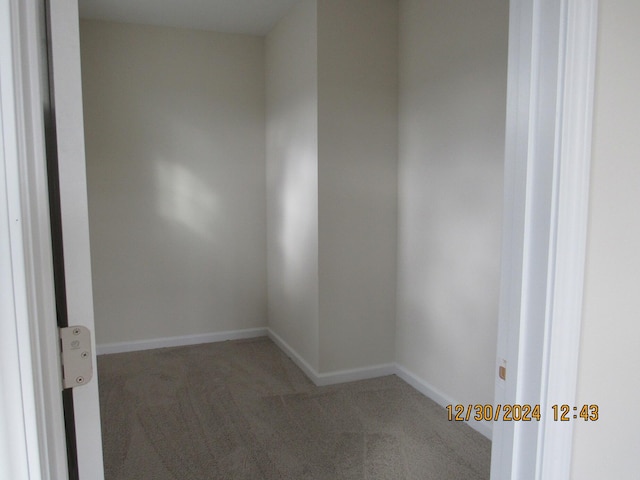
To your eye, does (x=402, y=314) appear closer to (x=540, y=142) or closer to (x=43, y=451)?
(x=540, y=142)

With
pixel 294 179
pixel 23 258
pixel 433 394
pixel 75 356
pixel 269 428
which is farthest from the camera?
pixel 294 179

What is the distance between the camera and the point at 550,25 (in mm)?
904

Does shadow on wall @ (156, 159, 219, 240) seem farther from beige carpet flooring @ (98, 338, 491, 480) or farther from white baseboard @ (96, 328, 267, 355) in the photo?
beige carpet flooring @ (98, 338, 491, 480)

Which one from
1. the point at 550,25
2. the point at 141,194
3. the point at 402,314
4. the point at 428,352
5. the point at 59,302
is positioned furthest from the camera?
the point at 141,194

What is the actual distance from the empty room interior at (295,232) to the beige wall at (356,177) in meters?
0.01

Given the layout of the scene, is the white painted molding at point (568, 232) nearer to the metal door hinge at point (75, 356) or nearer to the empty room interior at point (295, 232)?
the metal door hinge at point (75, 356)

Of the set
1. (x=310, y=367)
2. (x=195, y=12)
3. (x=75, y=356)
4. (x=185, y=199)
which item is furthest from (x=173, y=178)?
(x=75, y=356)

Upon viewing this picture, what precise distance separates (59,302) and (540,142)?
0.94 m

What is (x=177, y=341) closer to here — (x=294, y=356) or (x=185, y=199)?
(x=294, y=356)

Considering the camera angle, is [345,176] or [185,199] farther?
[185,199]

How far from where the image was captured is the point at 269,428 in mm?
2623

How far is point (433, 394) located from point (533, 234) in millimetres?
2226

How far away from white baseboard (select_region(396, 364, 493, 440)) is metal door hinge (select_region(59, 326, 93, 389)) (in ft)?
7.46

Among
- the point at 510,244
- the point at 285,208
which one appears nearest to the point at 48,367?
Answer: the point at 510,244
